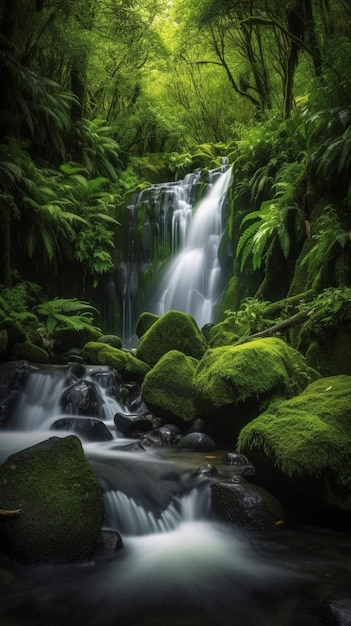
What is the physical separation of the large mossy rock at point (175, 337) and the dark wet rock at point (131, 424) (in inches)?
71.6

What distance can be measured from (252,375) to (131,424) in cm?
209

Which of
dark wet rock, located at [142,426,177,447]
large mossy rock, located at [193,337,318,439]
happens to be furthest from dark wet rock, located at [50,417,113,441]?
large mossy rock, located at [193,337,318,439]

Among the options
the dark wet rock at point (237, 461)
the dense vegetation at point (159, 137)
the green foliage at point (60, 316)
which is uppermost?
the dense vegetation at point (159, 137)

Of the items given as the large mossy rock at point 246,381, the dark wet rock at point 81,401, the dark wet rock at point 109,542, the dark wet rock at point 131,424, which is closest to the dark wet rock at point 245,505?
the dark wet rock at point 109,542

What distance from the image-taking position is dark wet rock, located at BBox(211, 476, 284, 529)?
Answer: 3.63 metres

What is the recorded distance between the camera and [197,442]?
5414mm

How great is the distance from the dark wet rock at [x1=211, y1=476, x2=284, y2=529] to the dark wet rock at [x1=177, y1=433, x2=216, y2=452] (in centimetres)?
144

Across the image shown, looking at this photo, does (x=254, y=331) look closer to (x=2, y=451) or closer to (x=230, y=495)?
(x=230, y=495)

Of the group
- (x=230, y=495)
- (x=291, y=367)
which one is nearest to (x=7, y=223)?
(x=291, y=367)

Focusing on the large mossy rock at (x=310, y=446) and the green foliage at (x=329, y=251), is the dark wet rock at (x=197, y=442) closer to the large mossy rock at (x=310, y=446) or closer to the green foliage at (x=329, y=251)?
the large mossy rock at (x=310, y=446)

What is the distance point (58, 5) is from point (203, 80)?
848cm

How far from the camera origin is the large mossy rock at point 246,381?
4.90 m

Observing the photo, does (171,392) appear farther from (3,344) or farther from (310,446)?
(3,344)

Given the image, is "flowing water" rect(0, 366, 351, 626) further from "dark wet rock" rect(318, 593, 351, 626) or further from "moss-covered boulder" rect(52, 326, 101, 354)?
"moss-covered boulder" rect(52, 326, 101, 354)
